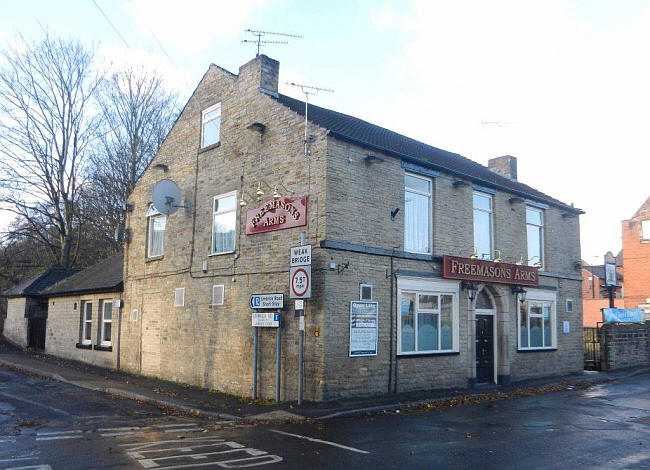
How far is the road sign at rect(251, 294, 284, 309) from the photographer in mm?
13593

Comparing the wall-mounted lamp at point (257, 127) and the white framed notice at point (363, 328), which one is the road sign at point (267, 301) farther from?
the wall-mounted lamp at point (257, 127)

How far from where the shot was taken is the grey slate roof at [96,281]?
70.5 ft

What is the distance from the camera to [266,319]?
1379 cm

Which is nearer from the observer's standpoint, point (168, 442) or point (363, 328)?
point (168, 442)

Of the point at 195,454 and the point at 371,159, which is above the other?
the point at 371,159

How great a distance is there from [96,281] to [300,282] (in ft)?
44.4

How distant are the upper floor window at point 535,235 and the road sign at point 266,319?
10.1 m

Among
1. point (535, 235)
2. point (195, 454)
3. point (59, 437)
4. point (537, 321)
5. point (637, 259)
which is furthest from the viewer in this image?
point (637, 259)

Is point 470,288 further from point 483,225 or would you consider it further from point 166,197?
point 166,197

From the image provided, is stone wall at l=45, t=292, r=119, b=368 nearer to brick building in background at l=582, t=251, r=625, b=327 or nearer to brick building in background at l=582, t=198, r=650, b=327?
brick building in background at l=582, t=198, r=650, b=327

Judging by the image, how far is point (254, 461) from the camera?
25.7ft

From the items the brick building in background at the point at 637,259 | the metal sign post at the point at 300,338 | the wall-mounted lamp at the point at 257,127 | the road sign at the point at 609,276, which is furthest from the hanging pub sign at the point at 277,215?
the brick building in background at the point at 637,259

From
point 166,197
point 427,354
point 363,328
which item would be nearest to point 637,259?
point 427,354

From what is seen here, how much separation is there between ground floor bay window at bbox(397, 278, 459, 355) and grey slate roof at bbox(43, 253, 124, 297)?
11259 mm
